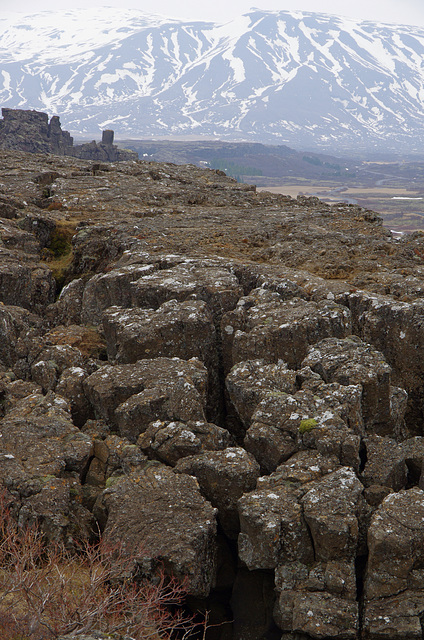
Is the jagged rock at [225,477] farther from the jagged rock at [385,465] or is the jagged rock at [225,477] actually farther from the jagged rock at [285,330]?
the jagged rock at [285,330]

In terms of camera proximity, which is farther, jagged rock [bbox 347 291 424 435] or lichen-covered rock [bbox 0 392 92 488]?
jagged rock [bbox 347 291 424 435]

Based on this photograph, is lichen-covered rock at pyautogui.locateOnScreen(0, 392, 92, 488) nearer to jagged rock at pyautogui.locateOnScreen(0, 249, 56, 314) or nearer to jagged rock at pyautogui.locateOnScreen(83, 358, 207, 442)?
jagged rock at pyautogui.locateOnScreen(83, 358, 207, 442)

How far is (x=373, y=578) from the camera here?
1350 cm

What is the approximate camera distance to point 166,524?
14453 mm

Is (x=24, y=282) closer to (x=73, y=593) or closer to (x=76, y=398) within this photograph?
(x=76, y=398)

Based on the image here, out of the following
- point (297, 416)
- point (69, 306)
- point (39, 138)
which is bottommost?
point (297, 416)

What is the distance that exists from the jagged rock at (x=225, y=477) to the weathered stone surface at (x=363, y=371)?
443 centimetres

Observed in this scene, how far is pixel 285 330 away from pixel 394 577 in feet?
30.0

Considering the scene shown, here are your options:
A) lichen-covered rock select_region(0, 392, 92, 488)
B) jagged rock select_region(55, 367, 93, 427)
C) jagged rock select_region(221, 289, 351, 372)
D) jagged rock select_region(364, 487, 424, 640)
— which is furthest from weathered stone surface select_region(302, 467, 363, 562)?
jagged rock select_region(55, 367, 93, 427)

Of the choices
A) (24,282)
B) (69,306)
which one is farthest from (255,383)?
(24,282)

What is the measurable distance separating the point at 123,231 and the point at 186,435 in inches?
698

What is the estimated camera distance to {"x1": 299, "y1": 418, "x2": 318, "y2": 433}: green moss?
16.5 metres

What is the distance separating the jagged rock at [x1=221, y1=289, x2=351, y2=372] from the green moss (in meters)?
3.84

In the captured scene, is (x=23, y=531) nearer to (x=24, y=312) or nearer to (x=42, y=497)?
(x=42, y=497)
